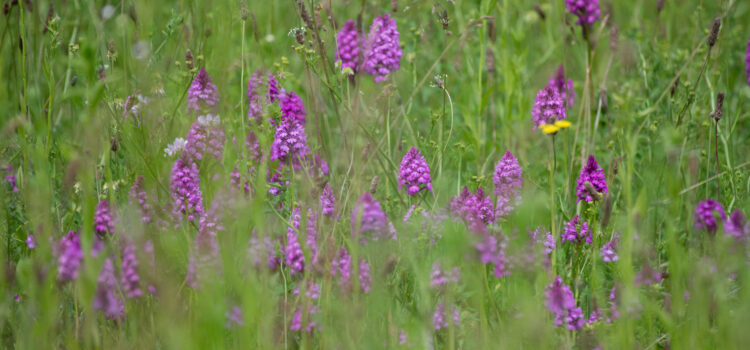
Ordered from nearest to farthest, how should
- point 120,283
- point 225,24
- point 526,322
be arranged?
point 526,322, point 120,283, point 225,24

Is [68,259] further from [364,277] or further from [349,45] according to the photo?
[349,45]

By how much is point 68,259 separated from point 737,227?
1.39 metres

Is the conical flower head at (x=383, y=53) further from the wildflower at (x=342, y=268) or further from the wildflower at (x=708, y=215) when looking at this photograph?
the wildflower at (x=708, y=215)

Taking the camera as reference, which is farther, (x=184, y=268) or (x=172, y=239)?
(x=184, y=268)

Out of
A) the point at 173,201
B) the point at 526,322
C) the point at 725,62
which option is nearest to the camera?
the point at 526,322

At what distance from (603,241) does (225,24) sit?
3.57 feet

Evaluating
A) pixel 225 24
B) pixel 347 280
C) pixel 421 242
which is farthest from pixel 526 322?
pixel 225 24

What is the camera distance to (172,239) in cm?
150

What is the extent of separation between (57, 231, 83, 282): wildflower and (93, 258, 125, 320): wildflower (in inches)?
2.3

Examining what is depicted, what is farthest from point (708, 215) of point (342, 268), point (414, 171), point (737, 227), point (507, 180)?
point (342, 268)

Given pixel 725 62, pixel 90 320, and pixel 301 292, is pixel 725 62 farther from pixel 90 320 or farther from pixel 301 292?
pixel 90 320

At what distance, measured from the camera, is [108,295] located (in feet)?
5.12

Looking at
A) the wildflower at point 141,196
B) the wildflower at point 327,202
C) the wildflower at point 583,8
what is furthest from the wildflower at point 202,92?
the wildflower at point 583,8

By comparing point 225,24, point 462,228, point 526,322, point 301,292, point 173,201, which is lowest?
point 526,322
